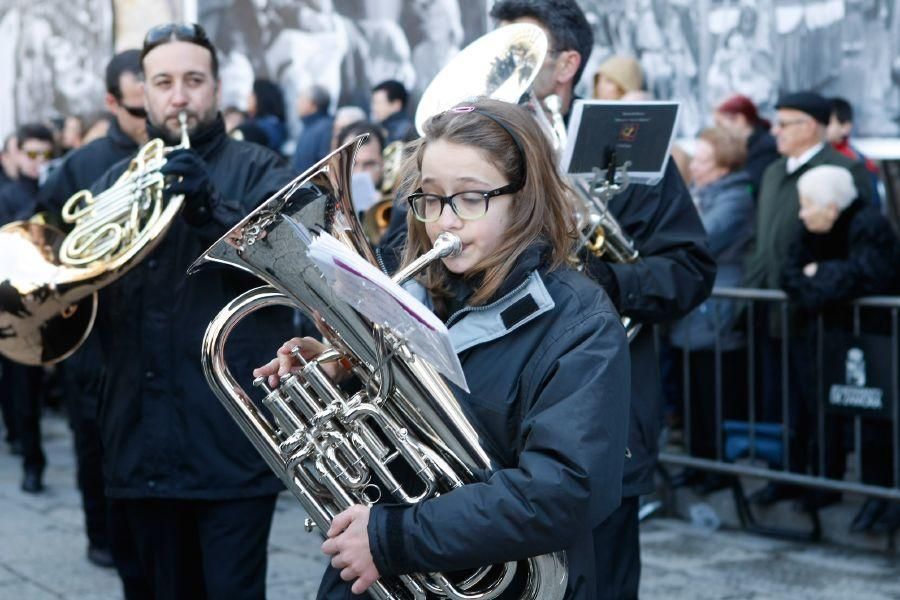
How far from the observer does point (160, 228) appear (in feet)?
12.6

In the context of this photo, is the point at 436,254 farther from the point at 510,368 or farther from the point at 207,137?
the point at 207,137

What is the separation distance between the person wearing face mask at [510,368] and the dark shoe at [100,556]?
12.2ft

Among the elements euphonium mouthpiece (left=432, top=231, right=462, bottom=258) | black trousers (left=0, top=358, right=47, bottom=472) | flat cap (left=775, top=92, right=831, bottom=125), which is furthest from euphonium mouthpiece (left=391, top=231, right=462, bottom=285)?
black trousers (left=0, top=358, right=47, bottom=472)

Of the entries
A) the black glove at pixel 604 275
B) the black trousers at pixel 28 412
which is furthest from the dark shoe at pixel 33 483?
the black glove at pixel 604 275

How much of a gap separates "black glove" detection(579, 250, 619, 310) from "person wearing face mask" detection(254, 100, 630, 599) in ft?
2.75

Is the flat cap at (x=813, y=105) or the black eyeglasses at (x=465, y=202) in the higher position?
the black eyeglasses at (x=465, y=202)

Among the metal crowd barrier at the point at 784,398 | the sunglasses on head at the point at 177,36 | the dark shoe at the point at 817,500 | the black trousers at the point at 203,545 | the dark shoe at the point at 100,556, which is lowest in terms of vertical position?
the dark shoe at the point at 817,500

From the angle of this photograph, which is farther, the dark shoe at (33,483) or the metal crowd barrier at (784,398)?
the dark shoe at (33,483)

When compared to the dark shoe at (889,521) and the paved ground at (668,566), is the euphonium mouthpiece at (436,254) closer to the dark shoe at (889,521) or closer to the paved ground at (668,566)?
the paved ground at (668,566)

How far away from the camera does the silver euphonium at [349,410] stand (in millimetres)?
2527

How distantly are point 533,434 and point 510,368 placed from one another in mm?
180

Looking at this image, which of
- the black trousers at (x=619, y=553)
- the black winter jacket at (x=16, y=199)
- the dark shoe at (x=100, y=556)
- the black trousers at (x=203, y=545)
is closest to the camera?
the black trousers at (x=619, y=553)

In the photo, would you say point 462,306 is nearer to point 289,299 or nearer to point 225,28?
point 289,299

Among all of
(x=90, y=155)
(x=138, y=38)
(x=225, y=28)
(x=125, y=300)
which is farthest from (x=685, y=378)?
(x=138, y=38)
